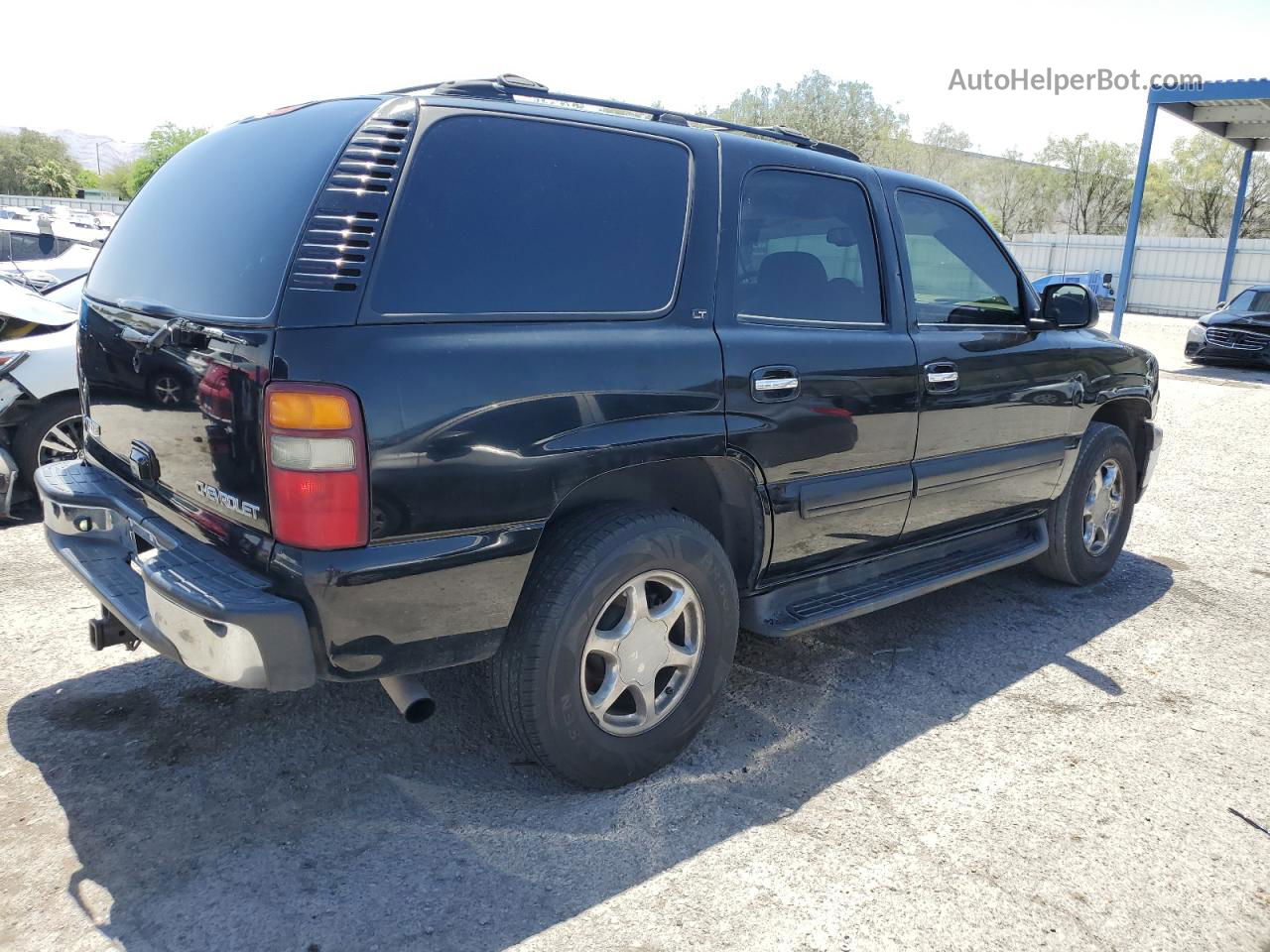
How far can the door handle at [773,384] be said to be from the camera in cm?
293

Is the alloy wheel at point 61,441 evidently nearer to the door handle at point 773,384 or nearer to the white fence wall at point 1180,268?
the door handle at point 773,384

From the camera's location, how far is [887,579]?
3.67 metres

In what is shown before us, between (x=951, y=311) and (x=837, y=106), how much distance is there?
135ft

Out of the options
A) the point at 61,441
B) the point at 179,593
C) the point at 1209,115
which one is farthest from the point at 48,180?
the point at 179,593

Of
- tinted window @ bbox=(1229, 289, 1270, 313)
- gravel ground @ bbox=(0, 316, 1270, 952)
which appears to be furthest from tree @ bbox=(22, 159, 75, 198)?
gravel ground @ bbox=(0, 316, 1270, 952)

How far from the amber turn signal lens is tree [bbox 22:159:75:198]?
281 ft

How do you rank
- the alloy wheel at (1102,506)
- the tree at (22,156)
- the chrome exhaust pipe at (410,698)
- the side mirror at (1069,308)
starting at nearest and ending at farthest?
the chrome exhaust pipe at (410,698), the side mirror at (1069,308), the alloy wheel at (1102,506), the tree at (22,156)

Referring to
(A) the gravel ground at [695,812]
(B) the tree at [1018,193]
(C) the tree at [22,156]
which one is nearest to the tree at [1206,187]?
(B) the tree at [1018,193]

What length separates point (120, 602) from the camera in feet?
8.41

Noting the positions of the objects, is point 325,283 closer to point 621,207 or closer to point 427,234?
point 427,234

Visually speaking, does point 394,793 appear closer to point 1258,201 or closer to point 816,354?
point 816,354

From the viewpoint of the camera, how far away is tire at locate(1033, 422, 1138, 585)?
4.59m

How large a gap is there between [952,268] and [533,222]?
216cm

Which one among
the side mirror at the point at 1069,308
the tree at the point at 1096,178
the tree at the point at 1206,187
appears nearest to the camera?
the side mirror at the point at 1069,308
